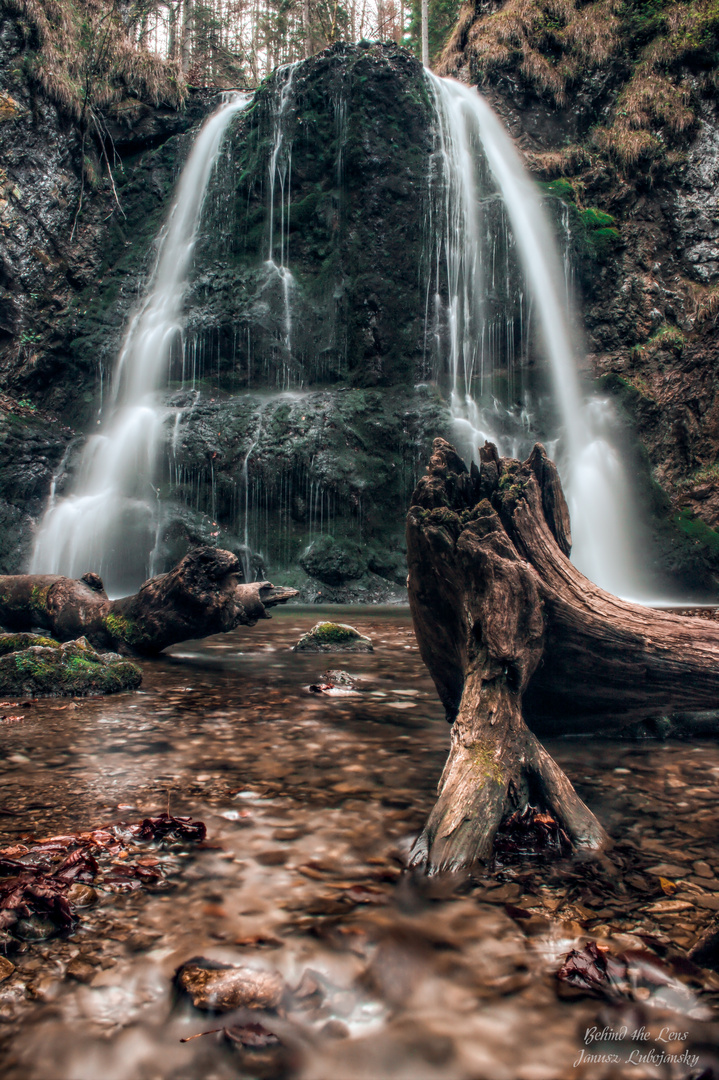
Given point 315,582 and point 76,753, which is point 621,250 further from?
point 76,753

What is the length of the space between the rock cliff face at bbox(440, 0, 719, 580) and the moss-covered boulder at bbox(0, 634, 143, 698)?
12026 millimetres

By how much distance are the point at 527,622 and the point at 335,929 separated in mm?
1582

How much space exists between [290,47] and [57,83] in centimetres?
1823

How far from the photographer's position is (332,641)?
654 cm

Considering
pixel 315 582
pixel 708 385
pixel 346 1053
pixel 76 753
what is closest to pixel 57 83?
pixel 315 582

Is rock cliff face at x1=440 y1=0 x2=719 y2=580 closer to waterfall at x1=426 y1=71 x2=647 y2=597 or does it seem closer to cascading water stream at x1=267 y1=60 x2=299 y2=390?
waterfall at x1=426 y1=71 x2=647 y2=597

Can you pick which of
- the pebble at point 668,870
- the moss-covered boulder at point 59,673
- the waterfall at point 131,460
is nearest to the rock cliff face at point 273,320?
the waterfall at point 131,460

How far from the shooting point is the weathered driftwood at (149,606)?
545 cm

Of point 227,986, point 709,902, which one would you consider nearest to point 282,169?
point 709,902

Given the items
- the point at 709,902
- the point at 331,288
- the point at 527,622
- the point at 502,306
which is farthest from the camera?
the point at 331,288

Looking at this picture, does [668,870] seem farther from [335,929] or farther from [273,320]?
[273,320]

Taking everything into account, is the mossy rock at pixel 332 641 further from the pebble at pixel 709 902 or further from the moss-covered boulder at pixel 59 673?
the pebble at pixel 709 902

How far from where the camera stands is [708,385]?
554 inches

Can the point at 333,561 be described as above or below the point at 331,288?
below
